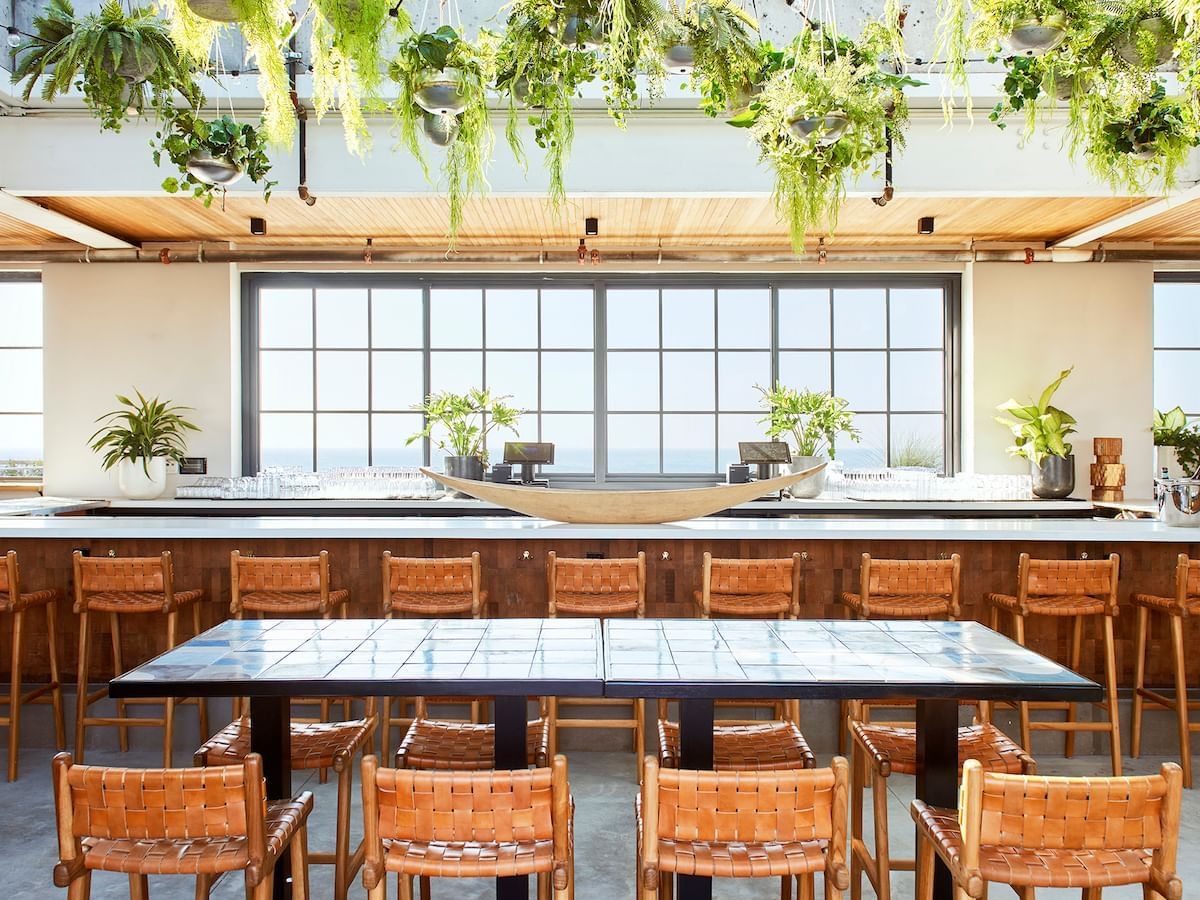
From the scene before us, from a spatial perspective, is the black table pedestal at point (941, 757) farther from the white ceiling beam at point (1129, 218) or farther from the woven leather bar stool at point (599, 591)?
the white ceiling beam at point (1129, 218)

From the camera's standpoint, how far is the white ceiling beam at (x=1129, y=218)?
18.5 feet

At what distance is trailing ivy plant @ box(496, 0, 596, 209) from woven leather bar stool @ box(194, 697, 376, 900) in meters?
2.13

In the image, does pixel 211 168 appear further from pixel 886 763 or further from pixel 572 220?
pixel 886 763

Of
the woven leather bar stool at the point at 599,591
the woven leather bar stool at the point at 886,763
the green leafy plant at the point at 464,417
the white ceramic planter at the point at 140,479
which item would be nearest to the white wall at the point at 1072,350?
the green leafy plant at the point at 464,417

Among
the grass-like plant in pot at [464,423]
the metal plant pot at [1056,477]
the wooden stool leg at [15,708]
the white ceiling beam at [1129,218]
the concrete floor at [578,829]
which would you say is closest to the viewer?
the concrete floor at [578,829]

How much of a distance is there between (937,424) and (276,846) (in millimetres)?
7640

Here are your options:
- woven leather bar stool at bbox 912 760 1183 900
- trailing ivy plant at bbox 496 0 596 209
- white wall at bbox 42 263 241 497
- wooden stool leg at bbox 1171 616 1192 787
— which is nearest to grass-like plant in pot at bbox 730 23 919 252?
trailing ivy plant at bbox 496 0 596 209

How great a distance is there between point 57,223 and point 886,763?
6.62m

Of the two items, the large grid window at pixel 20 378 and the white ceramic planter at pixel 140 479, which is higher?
the large grid window at pixel 20 378

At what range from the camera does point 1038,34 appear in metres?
2.96

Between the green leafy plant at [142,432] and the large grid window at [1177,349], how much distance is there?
874 cm

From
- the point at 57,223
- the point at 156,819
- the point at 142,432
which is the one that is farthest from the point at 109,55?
the point at 142,432

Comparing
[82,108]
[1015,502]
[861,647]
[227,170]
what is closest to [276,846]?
[861,647]

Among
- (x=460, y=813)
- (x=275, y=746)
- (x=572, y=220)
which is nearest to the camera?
(x=460, y=813)
